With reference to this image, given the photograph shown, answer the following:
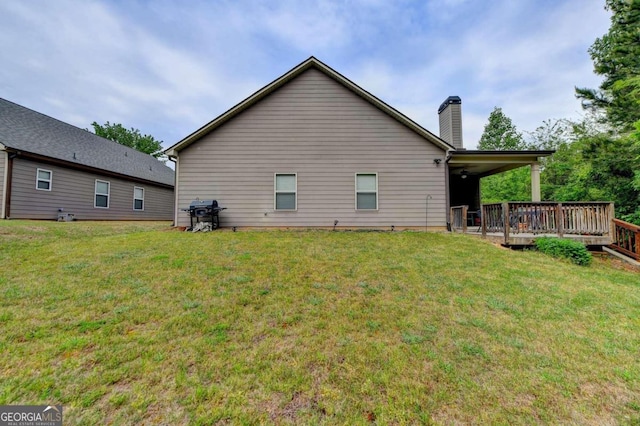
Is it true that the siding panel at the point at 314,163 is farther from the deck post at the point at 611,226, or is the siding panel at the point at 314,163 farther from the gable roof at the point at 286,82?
the deck post at the point at 611,226

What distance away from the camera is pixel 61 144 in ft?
43.1

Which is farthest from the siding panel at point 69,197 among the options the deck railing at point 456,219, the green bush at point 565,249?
the green bush at point 565,249

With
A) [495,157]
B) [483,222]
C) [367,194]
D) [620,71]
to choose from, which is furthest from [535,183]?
[620,71]

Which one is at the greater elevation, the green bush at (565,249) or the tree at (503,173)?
the tree at (503,173)

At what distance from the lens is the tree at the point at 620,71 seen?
34.1 ft

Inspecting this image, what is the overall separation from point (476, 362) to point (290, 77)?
31.9 ft

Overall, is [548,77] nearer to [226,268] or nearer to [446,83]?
[446,83]

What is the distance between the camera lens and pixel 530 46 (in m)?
12.6

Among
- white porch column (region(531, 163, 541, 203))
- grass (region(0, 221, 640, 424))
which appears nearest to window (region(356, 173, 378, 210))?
grass (region(0, 221, 640, 424))

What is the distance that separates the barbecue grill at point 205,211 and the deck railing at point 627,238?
37.1 ft

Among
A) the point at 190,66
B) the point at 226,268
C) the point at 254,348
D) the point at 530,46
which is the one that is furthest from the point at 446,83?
the point at 254,348

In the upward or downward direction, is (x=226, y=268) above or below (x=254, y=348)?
above

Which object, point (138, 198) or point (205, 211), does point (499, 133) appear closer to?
point (205, 211)

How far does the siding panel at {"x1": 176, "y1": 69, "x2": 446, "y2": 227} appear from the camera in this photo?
31.0 ft
